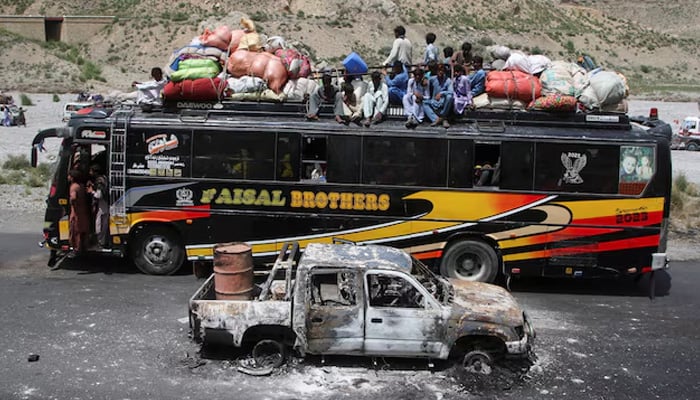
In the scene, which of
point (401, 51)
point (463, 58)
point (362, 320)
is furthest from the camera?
point (401, 51)

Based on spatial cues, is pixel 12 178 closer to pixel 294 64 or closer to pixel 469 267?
pixel 294 64

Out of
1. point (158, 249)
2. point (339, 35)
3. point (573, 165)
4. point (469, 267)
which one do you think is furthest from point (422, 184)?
point (339, 35)

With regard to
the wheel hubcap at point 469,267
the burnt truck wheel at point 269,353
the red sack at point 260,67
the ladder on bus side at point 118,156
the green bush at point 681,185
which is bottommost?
the burnt truck wheel at point 269,353

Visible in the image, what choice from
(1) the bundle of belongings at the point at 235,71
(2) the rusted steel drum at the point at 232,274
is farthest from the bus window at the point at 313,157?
(2) the rusted steel drum at the point at 232,274

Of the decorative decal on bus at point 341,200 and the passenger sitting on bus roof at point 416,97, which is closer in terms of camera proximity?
the decorative decal on bus at point 341,200

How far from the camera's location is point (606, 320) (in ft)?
36.4

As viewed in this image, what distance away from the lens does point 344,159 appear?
11867 millimetres

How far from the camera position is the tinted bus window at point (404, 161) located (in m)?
11.8

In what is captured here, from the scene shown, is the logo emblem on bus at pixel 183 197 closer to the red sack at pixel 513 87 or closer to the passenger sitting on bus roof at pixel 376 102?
the passenger sitting on bus roof at pixel 376 102

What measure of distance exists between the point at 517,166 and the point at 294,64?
168 inches

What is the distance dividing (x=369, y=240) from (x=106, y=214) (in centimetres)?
452

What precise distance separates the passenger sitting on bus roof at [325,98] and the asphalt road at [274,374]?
11.8 feet

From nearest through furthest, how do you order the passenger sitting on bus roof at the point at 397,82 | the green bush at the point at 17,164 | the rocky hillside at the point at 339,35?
the passenger sitting on bus roof at the point at 397,82 < the green bush at the point at 17,164 < the rocky hillside at the point at 339,35

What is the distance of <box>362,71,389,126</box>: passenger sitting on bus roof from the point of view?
39.5 ft
